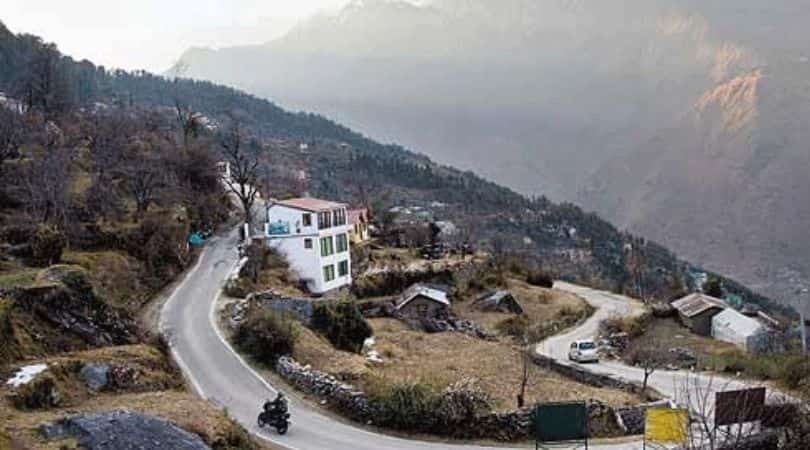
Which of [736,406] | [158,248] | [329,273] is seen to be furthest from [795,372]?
[158,248]

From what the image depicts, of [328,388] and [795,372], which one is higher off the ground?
[328,388]

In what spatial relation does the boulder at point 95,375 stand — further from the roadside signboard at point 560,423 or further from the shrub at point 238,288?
the shrub at point 238,288

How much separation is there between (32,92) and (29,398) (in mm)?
58241

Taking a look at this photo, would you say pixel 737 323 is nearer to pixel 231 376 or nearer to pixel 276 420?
pixel 231 376

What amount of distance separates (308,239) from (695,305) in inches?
1161

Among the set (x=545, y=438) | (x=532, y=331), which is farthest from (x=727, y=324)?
(x=545, y=438)

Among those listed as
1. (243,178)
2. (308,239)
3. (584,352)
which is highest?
(243,178)

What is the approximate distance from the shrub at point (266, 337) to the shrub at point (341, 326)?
11.7 ft

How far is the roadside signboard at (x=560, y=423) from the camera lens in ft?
70.6

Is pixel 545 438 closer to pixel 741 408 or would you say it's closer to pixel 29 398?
pixel 741 408

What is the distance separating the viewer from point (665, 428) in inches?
869

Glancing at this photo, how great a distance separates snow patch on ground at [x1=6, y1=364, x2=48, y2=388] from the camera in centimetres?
1941

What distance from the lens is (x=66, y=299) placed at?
2425cm

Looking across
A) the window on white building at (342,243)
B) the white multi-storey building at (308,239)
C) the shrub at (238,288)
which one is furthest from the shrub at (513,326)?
the shrub at (238,288)
